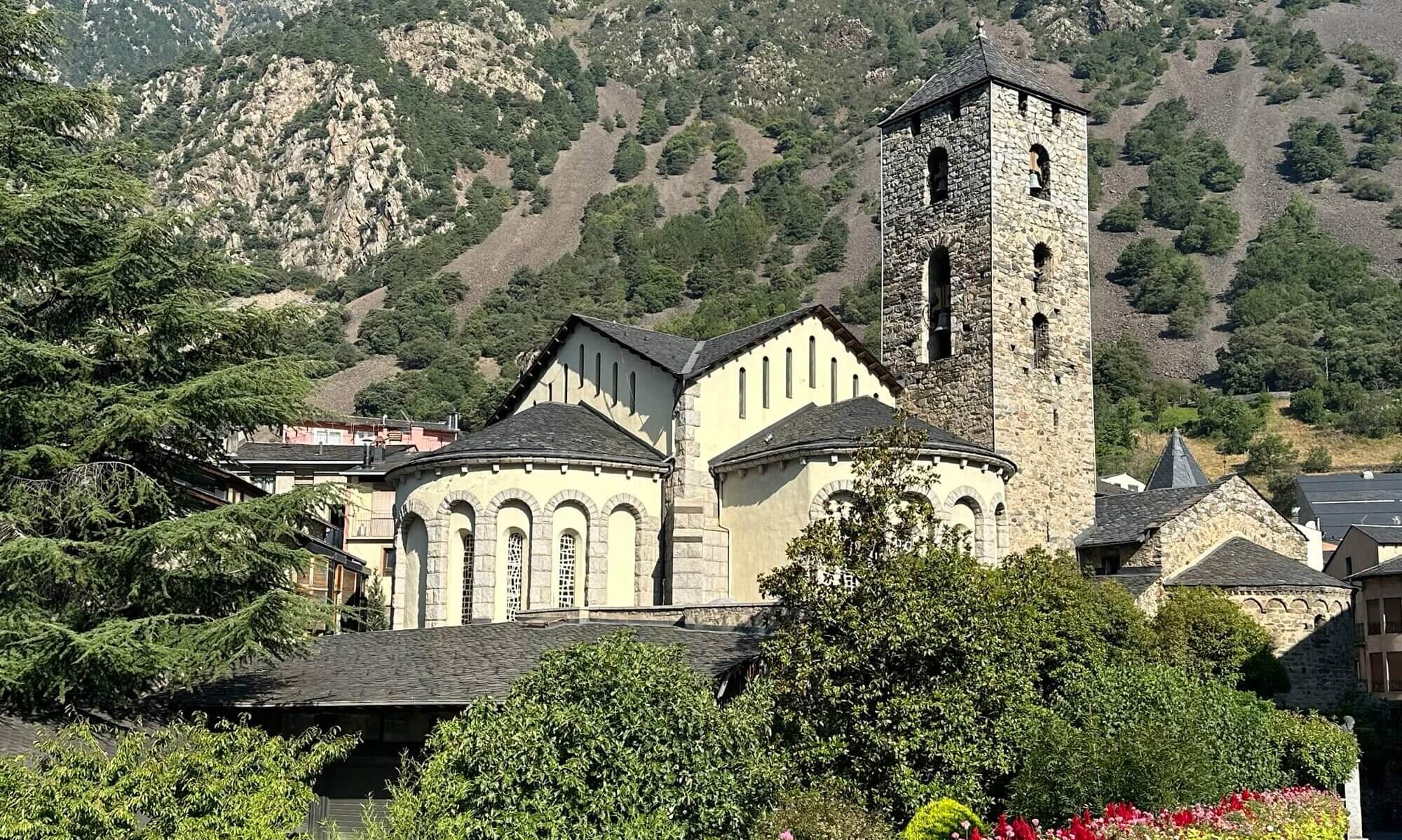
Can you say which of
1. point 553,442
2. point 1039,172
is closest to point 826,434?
point 553,442

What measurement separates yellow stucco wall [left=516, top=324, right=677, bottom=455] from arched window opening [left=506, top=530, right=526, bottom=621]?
4.70 m

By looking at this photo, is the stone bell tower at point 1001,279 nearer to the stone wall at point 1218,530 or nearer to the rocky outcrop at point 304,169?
the stone wall at point 1218,530

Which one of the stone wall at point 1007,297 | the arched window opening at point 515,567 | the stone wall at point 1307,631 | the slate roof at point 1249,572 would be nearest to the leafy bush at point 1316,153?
the stone wall at point 1007,297

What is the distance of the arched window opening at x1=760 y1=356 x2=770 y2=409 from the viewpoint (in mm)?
39344

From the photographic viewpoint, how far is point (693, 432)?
124ft

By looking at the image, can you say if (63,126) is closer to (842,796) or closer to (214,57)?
(842,796)

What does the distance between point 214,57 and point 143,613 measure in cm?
18468

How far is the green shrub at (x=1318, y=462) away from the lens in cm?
10394

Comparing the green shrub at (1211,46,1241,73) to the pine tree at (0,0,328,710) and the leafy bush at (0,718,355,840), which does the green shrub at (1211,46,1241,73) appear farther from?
the leafy bush at (0,718,355,840)

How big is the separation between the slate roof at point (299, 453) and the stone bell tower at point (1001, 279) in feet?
100

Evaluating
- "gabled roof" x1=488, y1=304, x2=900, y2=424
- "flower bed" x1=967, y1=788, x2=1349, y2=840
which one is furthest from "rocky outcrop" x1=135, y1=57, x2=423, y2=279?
"flower bed" x1=967, y1=788, x2=1349, y2=840

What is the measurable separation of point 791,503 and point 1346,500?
5899 cm

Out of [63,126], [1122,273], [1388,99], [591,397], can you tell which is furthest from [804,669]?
[1388,99]

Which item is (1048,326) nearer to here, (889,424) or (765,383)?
(765,383)
